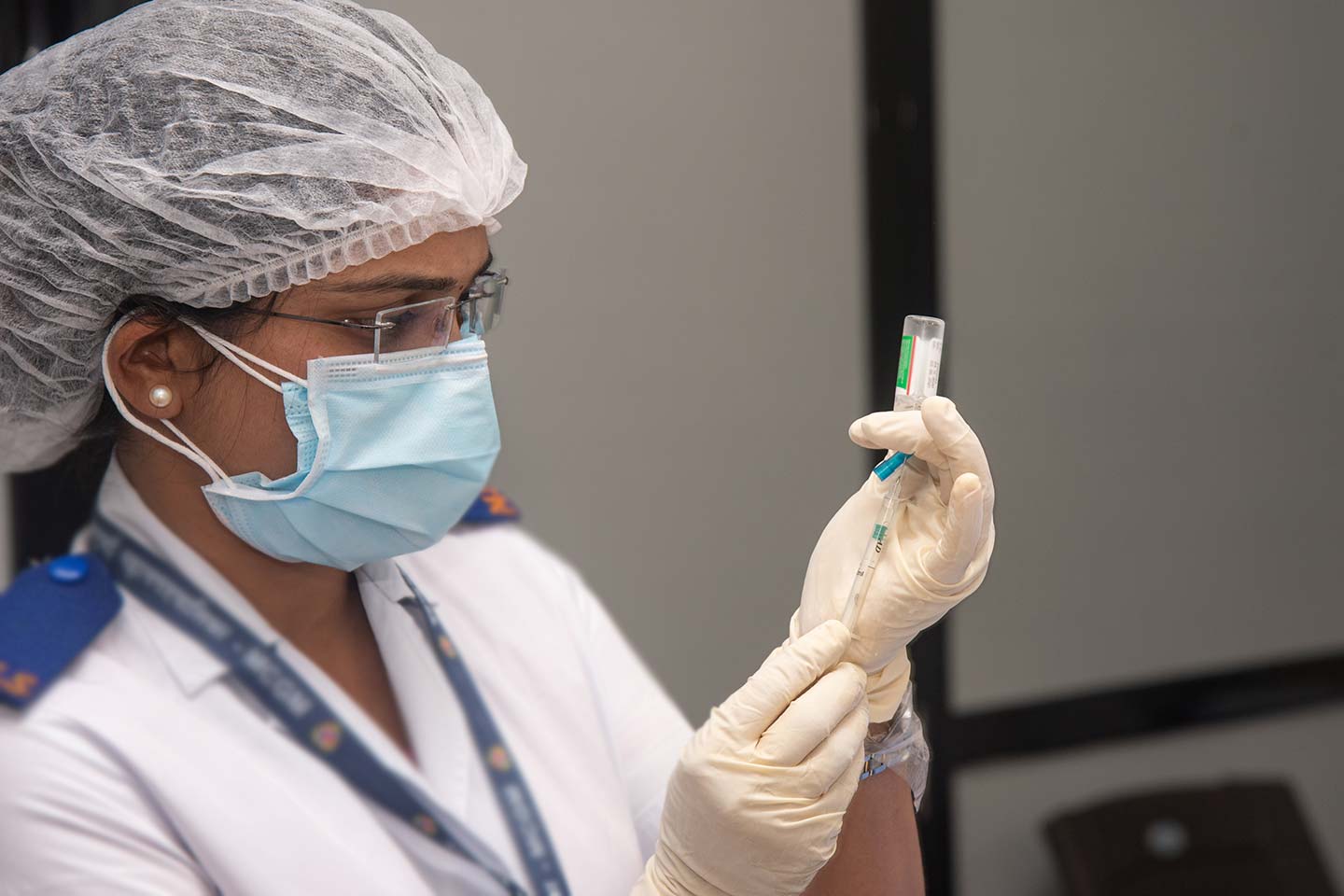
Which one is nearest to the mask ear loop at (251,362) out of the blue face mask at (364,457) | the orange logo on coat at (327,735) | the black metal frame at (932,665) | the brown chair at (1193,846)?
the blue face mask at (364,457)

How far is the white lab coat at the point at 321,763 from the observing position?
890 mm

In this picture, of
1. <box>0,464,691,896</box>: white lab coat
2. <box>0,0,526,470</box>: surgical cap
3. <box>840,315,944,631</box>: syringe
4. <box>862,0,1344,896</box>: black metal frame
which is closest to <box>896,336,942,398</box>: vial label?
<box>840,315,944,631</box>: syringe

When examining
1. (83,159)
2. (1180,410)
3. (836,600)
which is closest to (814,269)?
(1180,410)

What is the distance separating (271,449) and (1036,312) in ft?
3.99

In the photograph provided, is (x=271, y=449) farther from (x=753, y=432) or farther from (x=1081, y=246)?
(x=1081, y=246)

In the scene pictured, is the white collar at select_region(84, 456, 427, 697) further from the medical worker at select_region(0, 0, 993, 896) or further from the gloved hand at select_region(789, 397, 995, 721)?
the gloved hand at select_region(789, 397, 995, 721)

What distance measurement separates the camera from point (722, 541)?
5.40 feet

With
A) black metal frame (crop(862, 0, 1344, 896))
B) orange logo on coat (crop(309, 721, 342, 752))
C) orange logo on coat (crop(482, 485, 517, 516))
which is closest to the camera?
orange logo on coat (crop(309, 721, 342, 752))

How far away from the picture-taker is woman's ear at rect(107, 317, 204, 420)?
3.19 ft

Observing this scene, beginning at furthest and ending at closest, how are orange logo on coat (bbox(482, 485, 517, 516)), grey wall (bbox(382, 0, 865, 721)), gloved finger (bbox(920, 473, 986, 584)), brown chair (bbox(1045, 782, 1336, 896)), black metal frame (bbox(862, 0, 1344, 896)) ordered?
1. brown chair (bbox(1045, 782, 1336, 896))
2. black metal frame (bbox(862, 0, 1344, 896))
3. grey wall (bbox(382, 0, 865, 721))
4. orange logo on coat (bbox(482, 485, 517, 516))
5. gloved finger (bbox(920, 473, 986, 584))

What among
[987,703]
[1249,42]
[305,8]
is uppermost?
[305,8]

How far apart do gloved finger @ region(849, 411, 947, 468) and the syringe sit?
0.02 m

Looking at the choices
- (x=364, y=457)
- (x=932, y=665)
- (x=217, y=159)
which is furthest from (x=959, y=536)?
(x=932, y=665)

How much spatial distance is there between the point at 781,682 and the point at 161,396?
21.3 inches
